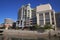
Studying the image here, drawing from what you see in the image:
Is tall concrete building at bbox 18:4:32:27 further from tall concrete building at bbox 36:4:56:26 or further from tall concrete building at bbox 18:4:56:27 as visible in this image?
tall concrete building at bbox 36:4:56:26

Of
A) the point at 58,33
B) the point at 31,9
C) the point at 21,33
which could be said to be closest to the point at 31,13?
the point at 31,9

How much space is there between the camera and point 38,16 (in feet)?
410

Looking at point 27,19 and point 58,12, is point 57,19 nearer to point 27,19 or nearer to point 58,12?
point 58,12

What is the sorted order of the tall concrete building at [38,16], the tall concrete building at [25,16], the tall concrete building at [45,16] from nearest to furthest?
1. the tall concrete building at [45,16]
2. the tall concrete building at [38,16]
3. the tall concrete building at [25,16]

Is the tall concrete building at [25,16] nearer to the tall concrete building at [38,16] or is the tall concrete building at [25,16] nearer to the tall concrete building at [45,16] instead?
the tall concrete building at [38,16]

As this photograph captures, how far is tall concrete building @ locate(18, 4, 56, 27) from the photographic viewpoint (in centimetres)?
11988

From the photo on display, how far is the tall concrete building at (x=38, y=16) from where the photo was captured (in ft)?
393

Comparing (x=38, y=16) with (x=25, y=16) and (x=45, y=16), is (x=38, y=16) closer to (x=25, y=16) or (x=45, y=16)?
(x=45, y=16)

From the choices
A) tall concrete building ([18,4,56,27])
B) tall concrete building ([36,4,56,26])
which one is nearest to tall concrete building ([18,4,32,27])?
tall concrete building ([18,4,56,27])

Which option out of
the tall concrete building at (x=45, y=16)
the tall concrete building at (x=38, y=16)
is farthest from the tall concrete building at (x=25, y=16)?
the tall concrete building at (x=45, y=16)

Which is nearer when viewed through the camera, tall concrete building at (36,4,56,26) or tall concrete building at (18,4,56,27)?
tall concrete building at (36,4,56,26)

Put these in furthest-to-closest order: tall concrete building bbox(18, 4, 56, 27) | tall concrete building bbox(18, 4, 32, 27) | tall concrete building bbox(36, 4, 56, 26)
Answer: tall concrete building bbox(18, 4, 32, 27) < tall concrete building bbox(18, 4, 56, 27) < tall concrete building bbox(36, 4, 56, 26)

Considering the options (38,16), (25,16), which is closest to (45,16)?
(38,16)

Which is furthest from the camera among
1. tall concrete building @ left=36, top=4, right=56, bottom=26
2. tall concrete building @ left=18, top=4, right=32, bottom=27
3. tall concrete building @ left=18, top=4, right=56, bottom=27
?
tall concrete building @ left=18, top=4, right=32, bottom=27
